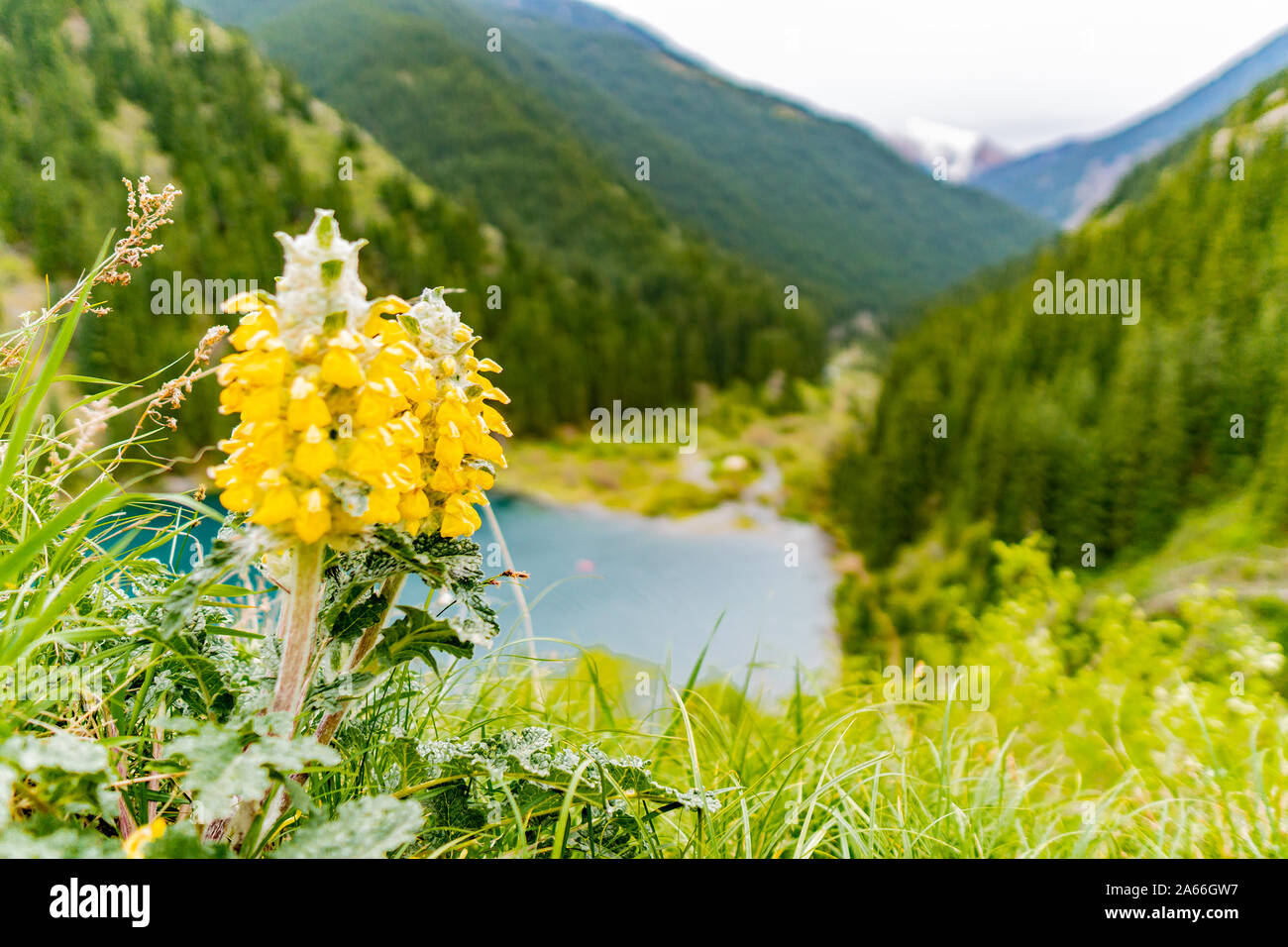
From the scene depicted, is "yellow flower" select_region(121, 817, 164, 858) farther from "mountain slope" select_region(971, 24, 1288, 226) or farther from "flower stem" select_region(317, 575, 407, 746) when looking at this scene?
"mountain slope" select_region(971, 24, 1288, 226)

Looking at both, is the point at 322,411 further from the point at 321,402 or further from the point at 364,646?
the point at 364,646

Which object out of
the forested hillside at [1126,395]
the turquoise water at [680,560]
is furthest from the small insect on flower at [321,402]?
the turquoise water at [680,560]

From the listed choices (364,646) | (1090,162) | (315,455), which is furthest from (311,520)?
(1090,162)

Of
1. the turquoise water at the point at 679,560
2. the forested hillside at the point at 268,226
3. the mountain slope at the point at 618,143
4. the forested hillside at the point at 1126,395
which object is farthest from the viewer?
the mountain slope at the point at 618,143

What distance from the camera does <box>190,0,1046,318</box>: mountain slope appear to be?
34688 millimetres

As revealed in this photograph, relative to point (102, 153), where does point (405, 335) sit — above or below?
below

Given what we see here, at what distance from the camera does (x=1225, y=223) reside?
16.5 metres

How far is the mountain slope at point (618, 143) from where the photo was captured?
1366 inches

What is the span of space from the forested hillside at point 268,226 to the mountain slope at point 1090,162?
21487mm

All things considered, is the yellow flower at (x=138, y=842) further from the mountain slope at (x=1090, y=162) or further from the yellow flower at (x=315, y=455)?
the mountain slope at (x=1090, y=162)

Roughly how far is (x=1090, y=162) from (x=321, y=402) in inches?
2655
